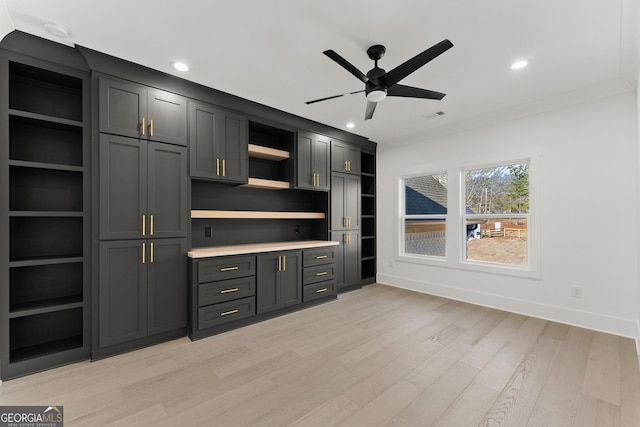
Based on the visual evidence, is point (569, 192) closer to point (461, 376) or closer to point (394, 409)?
point (461, 376)

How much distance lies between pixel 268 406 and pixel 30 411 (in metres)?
1.55

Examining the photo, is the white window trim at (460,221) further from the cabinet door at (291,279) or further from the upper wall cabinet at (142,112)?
the upper wall cabinet at (142,112)

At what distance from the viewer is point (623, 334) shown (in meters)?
2.92

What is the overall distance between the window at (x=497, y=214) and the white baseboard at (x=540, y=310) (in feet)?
1.71

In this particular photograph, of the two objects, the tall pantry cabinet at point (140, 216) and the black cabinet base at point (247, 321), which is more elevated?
the tall pantry cabinet at point (140, 216)

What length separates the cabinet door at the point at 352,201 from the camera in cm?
474

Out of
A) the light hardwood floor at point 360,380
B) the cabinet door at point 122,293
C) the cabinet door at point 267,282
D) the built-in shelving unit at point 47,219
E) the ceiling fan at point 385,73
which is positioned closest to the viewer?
the light hardwood floor at point 360,380

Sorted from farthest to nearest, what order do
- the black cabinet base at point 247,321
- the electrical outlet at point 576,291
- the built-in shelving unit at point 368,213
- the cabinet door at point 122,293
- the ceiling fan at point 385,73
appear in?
the built-in shelving unit at point 368,213 → the electrical outlet at point 576,291 → the black cabinet base at point 247,321 → the cabinet door at point 122,293 → the ceiling fan at point 385,73

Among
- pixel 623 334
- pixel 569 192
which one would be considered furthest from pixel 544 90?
pixel 623 334

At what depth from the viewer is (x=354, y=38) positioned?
2.22m

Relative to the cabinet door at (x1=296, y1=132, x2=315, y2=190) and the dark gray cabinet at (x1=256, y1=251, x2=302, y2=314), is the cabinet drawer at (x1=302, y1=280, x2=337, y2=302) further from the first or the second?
the cabinet door at (x1=296, y1=132, x2=315, y2=190)

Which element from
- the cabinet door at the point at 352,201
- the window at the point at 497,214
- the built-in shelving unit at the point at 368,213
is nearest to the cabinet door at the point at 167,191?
the cabinet door at the point at 352,201

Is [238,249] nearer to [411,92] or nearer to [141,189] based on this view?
[141,189]

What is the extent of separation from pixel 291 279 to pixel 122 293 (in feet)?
6.02
